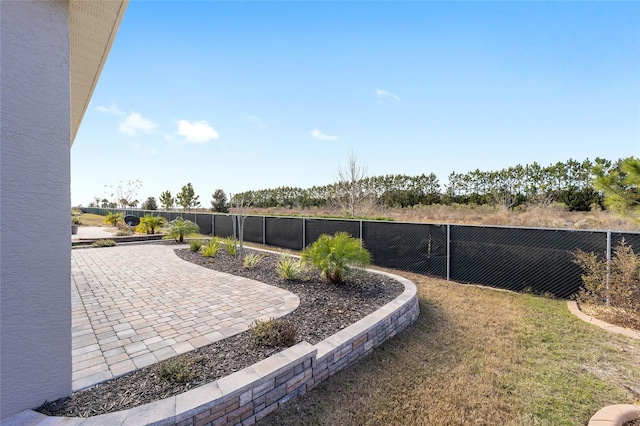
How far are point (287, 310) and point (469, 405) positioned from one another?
2348 millimetres

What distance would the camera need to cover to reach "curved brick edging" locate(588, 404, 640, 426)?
2.06m

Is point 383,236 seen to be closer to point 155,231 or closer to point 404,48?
point 404,48

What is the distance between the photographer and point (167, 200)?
34531mm

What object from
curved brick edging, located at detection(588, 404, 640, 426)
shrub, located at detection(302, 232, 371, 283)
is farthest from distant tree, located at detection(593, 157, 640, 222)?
shrub, located at detection(302, 232, 371, 283)

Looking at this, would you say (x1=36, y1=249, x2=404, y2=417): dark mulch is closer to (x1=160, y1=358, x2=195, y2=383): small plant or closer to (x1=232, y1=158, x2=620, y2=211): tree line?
(x1=160, y1=358, x2=195, y2=383): small plant

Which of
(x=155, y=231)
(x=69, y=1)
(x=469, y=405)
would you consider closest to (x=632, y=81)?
(x=469, y=405)

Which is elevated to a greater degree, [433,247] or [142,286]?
[433,247]

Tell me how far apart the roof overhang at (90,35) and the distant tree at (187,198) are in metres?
31.1

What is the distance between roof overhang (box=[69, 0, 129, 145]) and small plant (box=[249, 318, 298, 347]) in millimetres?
3166

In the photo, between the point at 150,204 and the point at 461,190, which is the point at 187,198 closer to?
the point at 150,204

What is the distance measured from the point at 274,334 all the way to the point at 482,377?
6.95ft

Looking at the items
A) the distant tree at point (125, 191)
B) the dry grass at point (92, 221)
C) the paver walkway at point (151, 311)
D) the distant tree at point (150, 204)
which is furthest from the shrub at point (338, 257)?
the distant tree at point (150, 204)

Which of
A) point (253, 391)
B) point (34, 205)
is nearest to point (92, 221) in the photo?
point (34, 205)

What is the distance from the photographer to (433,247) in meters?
6.65
